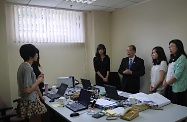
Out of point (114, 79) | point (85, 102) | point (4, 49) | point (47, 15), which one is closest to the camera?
point (85, 102)

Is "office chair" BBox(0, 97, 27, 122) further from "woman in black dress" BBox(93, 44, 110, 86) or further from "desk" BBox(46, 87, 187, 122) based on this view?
"woman in black dress" BBox(93, 44, 110, 86)

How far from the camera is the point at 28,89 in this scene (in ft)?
6.51

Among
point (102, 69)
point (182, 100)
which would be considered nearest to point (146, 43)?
point (102, 69)

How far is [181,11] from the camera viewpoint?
3.23 metres

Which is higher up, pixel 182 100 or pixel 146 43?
pixel 146 43

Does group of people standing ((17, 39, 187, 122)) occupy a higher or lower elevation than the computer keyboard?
higher

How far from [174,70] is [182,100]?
52cm

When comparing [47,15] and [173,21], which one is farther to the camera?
[47,15]

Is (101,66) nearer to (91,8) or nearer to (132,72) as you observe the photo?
(132,72)

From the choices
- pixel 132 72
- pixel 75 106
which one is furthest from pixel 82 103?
pixel 132 72

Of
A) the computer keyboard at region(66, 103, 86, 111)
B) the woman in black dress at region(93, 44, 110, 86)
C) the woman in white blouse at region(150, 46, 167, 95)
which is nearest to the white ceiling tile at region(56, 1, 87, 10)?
the woman in black dress at region(93, 44, 110, 86)

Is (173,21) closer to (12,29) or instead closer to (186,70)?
(186,70)

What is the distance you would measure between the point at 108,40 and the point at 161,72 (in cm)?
218

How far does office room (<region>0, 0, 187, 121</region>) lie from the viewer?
349cm
